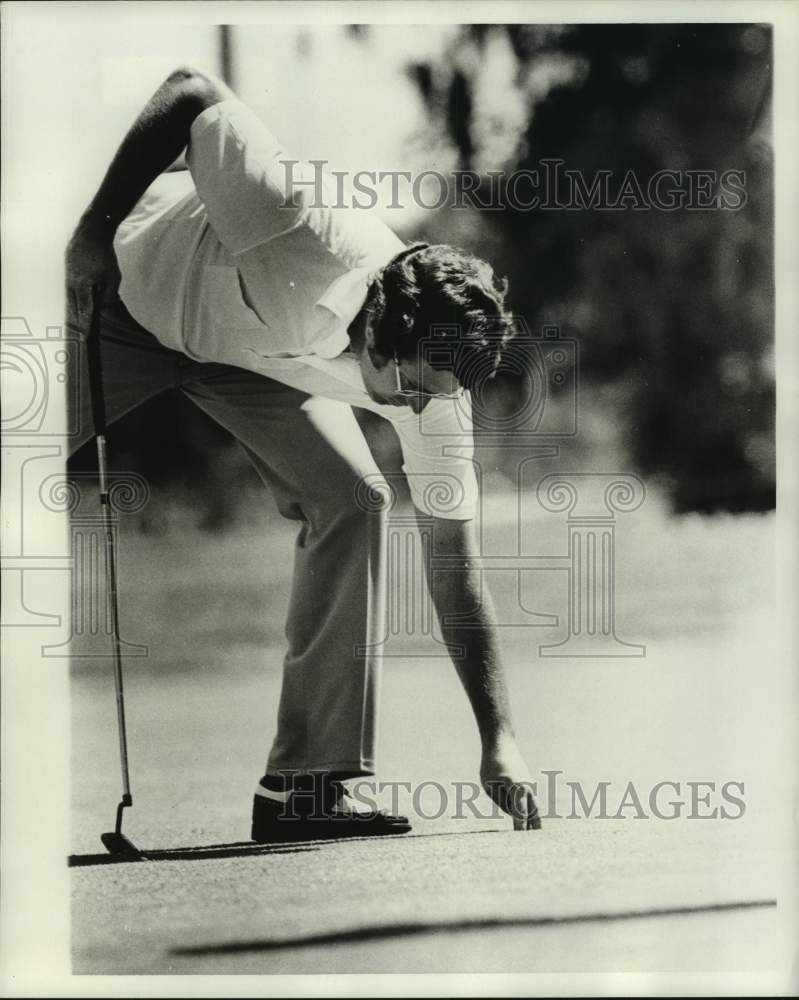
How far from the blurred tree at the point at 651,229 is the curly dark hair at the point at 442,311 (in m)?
0.07

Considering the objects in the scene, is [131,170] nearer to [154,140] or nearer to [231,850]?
[154,140]

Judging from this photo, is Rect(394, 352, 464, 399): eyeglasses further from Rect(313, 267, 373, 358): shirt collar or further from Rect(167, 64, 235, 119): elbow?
Rect(167, 64, 235, 119): elbow

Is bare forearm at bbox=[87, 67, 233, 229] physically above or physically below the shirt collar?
above

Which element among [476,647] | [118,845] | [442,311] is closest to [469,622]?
[476,647]

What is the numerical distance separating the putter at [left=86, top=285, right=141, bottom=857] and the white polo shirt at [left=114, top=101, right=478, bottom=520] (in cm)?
13

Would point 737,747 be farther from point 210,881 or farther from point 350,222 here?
point 350,222

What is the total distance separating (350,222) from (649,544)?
46.5 inches

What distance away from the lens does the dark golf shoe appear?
3.22 m

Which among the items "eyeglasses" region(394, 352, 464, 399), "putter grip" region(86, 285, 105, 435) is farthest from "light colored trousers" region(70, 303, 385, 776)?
"eyeglasses" region(394, 352, 464, 399)

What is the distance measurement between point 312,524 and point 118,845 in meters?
1.00

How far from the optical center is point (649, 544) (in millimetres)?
3262

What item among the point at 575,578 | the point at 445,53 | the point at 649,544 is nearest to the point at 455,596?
the point at 575,578

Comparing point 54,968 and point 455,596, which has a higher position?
point 455,596

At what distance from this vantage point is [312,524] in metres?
3.24
